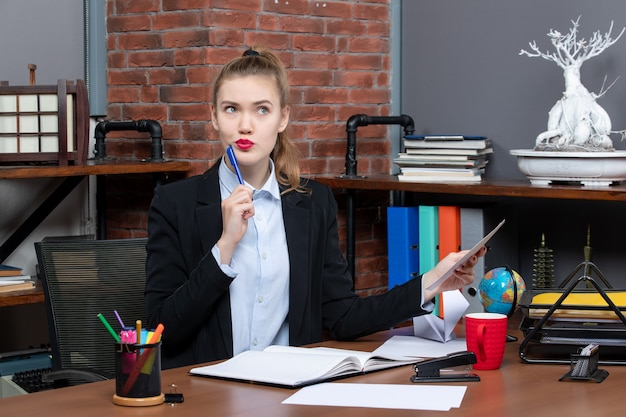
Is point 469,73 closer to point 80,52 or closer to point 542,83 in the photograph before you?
point 542,83

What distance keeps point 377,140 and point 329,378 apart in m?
2.27

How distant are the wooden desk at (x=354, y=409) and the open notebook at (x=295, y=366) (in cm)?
2

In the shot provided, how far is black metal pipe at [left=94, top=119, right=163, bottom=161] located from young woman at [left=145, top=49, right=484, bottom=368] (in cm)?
115

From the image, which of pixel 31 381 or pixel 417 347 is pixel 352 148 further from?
pixel 417 347

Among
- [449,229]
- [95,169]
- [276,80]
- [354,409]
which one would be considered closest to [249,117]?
[276,80]

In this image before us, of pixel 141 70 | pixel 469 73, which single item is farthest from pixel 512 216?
pixel 141 70

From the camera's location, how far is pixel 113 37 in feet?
12.0

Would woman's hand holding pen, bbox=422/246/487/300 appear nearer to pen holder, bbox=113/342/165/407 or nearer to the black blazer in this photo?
the black blazer

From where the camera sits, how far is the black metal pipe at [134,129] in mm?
3391

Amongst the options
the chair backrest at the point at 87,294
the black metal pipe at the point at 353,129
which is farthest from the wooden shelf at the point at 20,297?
the black metal pipe at the point at 353,129

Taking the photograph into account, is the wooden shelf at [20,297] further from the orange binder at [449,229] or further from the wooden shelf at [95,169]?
the orange binder at [449,229]

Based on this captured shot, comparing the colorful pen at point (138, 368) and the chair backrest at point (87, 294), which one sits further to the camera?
the chair backrest at point (87, 294)

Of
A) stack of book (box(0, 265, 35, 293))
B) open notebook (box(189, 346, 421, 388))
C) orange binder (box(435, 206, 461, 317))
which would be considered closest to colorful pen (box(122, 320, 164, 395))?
open notebook (box(189, 346, 421, 388))

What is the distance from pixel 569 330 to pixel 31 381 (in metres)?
1.90
